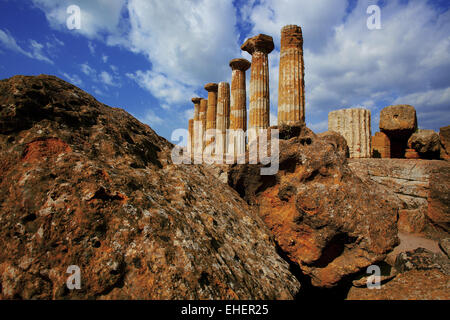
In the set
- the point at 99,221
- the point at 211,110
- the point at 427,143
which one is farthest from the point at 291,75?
the point at 211,110

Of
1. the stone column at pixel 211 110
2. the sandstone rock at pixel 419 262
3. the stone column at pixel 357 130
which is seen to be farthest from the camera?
the stone column at pixel 211 110

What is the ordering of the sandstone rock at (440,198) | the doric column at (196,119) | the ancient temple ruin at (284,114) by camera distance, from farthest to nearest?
the doric column at (196,119) < the ancient temple ruin at (284,114) < the sandstone rock at (440,198)

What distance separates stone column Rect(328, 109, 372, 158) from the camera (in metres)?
7.73

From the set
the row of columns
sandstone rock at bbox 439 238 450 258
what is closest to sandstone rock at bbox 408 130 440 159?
the row of columns

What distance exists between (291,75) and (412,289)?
8049 millimetres

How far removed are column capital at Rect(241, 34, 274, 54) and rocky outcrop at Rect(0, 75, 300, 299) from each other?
10759mm

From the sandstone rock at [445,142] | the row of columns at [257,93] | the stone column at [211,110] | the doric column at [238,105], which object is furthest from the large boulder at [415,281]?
the stone column at [211,110]

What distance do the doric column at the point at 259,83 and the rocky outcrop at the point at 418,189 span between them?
268 inches

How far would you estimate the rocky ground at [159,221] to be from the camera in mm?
1017

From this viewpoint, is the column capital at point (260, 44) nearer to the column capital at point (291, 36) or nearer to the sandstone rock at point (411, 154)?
the column capital at point (291, 36)

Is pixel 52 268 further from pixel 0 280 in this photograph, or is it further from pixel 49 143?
pixel 49 143

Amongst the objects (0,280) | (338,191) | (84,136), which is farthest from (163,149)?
(338,191)

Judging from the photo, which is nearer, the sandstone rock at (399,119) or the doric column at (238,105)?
the sandstone rock at (399,119)

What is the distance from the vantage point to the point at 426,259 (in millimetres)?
2770
